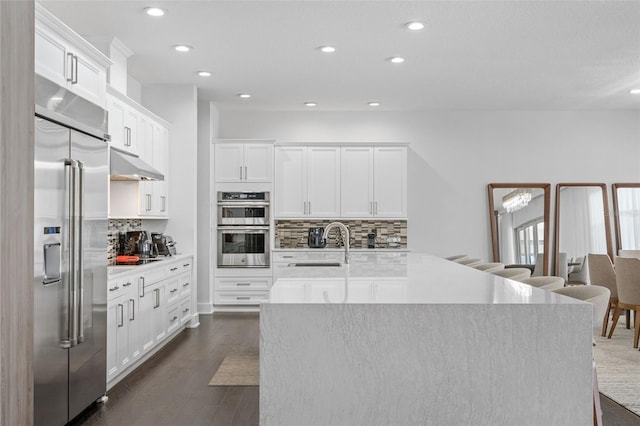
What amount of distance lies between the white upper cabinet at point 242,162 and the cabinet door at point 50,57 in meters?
4.37

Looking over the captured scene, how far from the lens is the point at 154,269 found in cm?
513

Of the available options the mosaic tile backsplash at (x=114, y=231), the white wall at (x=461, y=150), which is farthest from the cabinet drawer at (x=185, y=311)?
the white wall at (x=461, y=150)

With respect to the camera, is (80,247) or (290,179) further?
(290,179)

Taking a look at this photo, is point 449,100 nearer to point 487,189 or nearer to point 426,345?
point 487,189

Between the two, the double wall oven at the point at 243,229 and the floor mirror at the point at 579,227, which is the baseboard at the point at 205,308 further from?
the floor mirror at the point at 579,227

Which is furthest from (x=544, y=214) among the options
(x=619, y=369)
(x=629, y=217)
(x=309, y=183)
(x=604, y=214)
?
(x=619, y=369)

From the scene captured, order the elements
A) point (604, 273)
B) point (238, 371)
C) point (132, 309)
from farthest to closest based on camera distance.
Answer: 1. point (604, 273)
2. point (238, 371)
3. point (132, 309)

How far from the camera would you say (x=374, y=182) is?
7871mm

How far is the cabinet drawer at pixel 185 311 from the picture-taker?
20.2ft

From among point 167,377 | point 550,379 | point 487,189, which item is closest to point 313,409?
point 550,379

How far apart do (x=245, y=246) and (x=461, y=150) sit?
11.1ft

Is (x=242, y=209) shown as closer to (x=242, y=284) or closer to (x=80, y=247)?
(x=242, y=284)

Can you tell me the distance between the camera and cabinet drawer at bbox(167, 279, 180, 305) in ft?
18.5

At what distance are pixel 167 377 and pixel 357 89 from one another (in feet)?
13.3
